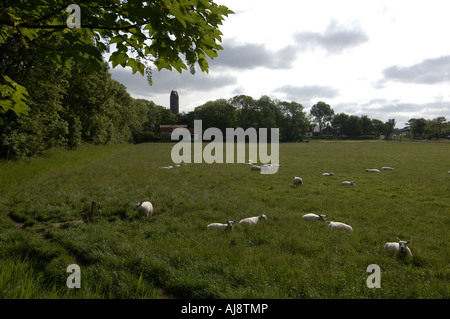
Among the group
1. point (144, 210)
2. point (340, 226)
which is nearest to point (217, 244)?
point (144, 210)

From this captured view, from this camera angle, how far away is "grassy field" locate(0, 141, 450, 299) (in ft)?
15.6

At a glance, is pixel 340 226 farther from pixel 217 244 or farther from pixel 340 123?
pixel 340 123

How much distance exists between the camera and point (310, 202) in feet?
36.9

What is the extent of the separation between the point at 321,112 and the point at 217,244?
157 meters

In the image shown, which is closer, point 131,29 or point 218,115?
point 131,29

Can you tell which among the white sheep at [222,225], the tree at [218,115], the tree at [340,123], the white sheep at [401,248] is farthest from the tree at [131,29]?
the tree at [340,123]

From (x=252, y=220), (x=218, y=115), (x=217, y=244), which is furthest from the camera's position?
(x=218, y=115)

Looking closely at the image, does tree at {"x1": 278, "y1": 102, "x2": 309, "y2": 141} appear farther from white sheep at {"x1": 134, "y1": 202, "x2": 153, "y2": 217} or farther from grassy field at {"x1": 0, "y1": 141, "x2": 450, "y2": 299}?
white sheep at {"x1": 134, "y1": 202, "x2": 153, "y2": 217}

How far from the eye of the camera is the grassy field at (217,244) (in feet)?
15.6

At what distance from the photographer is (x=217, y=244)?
662 centimetres

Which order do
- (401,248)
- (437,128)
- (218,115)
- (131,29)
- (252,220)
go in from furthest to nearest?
(437,128) < (218,115) < (252,220) < (401,248) < (131,29)

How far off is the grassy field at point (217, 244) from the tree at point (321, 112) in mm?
147189

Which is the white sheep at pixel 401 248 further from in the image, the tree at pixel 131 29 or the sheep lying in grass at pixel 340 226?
the tree at pixel 131 29

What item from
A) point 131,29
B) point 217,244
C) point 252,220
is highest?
point 131,29
